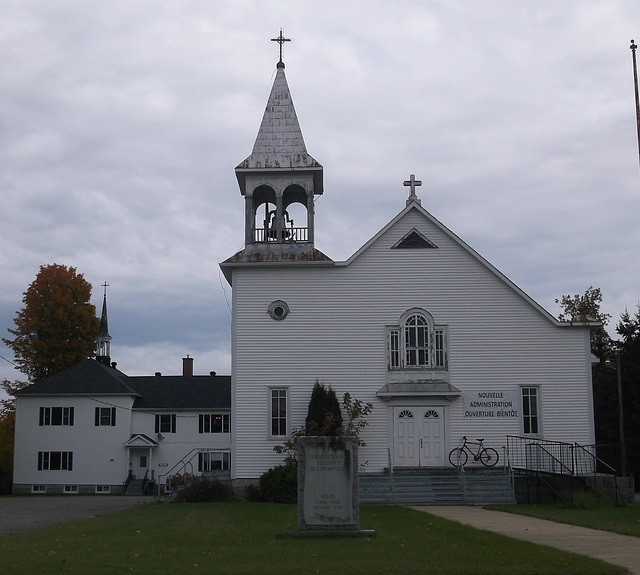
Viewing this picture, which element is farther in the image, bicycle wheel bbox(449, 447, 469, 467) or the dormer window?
the dormer window

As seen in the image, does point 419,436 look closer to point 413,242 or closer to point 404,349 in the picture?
point 404,349

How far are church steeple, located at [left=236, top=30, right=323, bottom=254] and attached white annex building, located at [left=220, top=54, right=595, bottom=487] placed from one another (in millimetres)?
406

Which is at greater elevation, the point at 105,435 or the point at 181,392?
the point at 181,392

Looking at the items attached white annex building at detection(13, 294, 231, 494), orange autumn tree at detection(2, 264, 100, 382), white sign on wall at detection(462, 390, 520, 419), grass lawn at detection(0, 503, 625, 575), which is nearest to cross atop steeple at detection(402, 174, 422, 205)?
white sign on wall at detection(462, 390, 520, 419)

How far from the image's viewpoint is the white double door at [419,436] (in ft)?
100

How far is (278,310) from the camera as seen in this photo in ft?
103

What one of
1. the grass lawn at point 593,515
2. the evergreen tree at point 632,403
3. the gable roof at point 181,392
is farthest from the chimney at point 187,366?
the grass lawn at point 593,515

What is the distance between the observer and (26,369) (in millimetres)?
59062

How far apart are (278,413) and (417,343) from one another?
5.29 metres

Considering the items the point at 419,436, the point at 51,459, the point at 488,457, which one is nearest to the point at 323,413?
the point at 419,436

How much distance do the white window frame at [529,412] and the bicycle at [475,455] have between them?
135 centimetres

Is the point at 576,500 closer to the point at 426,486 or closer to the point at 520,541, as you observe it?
the point at 426,486

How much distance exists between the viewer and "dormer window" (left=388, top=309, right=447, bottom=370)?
102 feet

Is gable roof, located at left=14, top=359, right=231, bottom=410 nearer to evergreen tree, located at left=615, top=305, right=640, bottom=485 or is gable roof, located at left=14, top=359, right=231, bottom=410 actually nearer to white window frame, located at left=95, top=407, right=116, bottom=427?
white window frame, located at left=95, top=407, right=116, bottom=427
